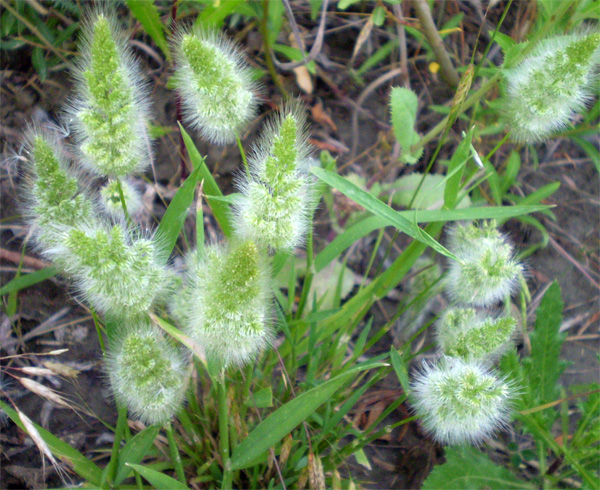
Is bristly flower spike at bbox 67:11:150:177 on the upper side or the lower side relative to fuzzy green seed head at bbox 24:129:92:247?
upper

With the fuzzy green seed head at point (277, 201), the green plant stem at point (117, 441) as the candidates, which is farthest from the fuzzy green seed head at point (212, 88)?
the green plant stem at point (117, 441)

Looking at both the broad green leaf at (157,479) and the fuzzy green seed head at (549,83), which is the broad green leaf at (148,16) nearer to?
the fuzzy green seed head at (549,83)

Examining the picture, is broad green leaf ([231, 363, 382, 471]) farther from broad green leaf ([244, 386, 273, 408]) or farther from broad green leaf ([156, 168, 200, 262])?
broad green leaf ([156, 168, 200, 262])

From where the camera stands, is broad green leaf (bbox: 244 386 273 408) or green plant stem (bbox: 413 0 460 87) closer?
broad green leaf (bbox: 244 386 273 408)

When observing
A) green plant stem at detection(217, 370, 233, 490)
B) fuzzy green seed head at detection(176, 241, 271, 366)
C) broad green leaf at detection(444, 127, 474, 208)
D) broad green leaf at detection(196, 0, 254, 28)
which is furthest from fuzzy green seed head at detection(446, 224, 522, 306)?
broad green leaf at detection(196, 0, 254, 28)

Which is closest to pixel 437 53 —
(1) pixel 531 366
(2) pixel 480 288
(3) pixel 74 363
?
(2) pixel 480 288

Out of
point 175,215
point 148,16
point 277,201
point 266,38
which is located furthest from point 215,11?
point 277,201

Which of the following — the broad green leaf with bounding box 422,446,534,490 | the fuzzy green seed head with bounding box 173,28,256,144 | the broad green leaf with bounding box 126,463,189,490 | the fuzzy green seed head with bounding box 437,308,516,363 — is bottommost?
the broad green leaf with bounding box 422,446,534,490
